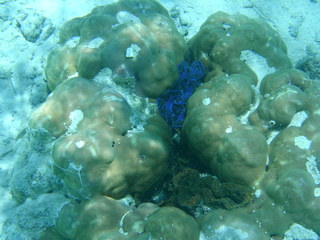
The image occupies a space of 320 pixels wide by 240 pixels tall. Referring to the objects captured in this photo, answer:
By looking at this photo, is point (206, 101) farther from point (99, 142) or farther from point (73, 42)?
point (73, 42)

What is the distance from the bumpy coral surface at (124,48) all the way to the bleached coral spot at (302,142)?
6.83 ft

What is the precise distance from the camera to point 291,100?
3.28m

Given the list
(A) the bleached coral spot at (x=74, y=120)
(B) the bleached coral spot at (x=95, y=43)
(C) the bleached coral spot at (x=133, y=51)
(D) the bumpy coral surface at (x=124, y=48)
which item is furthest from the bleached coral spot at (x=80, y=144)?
(B) the bleached coral spot at (x=95, y=43)

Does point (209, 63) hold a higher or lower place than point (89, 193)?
higher

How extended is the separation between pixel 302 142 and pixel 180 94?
1935 mm

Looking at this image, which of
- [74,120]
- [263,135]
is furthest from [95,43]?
[263,135]

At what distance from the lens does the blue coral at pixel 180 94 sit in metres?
3.90

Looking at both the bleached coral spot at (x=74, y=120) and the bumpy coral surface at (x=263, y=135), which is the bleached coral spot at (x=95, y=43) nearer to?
the bleached coral spot at (x=74, y=120)

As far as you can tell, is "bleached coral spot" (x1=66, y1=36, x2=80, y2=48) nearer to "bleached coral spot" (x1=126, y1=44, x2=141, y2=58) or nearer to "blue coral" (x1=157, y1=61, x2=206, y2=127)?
"bleached coral spot" (x1=126, y1=44, x2=141, y2=58)

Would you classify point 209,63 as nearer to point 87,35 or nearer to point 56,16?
point 87,35

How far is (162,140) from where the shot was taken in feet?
11.3

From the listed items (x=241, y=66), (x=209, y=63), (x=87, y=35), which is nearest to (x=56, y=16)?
(x=87, y=35)

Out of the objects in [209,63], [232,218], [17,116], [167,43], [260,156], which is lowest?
[17,116]

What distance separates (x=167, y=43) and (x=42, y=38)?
326 centimetres
